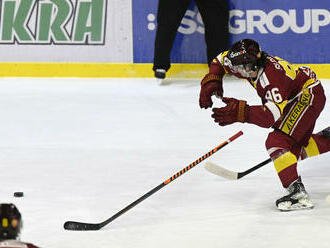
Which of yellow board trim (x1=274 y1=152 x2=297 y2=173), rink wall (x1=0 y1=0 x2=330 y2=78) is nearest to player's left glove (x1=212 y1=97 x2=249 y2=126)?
yellow board trim (x1=274 y1=152 x2=297 y2=173)

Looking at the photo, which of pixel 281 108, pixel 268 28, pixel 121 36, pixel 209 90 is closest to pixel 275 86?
pixel 281 108

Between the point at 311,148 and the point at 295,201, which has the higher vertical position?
the point at 311,148

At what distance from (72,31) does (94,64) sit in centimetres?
32

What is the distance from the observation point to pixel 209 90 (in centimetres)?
436

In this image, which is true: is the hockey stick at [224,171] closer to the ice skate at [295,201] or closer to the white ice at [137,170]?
the white ice at [137,170]

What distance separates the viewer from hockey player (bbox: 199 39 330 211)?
12.8ft

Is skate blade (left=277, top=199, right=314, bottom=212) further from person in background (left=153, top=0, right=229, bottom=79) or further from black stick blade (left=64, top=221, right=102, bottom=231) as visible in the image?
person in background (left=153, top=0, right=229, bottom=79)

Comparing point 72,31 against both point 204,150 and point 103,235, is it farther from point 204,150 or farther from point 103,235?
point 103,235

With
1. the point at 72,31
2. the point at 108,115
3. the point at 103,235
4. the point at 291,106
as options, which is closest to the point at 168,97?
the point at 108,115

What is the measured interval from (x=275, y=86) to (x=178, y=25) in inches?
116

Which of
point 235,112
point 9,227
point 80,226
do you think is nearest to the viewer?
point 9,227

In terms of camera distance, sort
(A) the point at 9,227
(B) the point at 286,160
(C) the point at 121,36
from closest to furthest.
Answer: (A) the point at 9,227
(B) the point at 286,160
(C) the point at 121,36

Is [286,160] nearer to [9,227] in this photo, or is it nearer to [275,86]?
[275,86]

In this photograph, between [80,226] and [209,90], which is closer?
[80,226]
